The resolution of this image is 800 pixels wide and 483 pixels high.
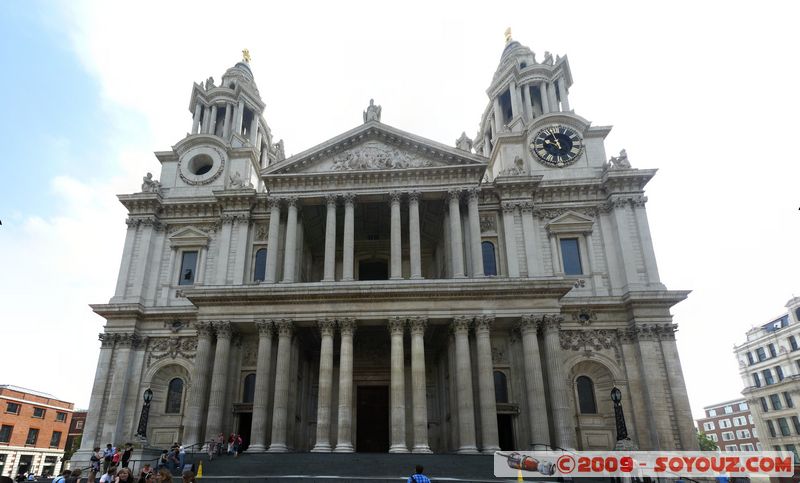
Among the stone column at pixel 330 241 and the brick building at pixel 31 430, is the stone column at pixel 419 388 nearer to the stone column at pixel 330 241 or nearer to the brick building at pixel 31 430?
the stone column at pixel 330 241

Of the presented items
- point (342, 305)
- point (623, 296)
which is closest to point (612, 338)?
point (623, 296)

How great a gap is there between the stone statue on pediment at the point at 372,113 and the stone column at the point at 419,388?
14036 millimetres

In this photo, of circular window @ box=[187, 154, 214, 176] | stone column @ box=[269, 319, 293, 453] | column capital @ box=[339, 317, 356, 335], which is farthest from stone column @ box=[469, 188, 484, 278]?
circular window @ box=[187, 154, 214, 176]

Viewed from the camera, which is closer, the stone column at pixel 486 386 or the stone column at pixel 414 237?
the stone column at pixel 486 386

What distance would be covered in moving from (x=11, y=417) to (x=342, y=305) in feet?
157

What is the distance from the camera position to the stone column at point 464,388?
24.4 m

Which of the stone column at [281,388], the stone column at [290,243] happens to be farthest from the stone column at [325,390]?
the stone column at [290,243]

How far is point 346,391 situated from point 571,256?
1611cm

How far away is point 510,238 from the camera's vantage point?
103 feet

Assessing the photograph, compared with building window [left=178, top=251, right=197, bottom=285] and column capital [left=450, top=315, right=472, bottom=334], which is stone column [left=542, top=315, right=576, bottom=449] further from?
building window [left=178, top=251, right=197, bottom=285]

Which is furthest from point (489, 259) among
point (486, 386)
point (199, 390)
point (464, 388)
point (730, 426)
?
point (730, 426)

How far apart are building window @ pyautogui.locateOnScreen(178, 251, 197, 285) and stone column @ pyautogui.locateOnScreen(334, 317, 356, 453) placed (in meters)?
12.3

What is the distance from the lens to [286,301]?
2752 centimetres

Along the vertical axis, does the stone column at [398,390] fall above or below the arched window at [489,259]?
below
